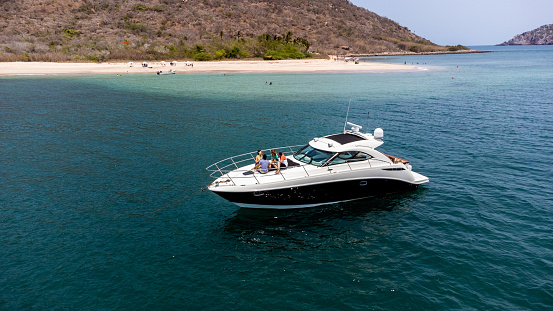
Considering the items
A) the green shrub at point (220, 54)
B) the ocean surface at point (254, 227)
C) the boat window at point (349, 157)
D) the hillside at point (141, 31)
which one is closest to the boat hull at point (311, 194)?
the ocean surface at point (254, 227)

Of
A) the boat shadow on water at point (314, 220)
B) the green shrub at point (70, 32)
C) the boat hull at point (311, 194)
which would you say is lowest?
the boat shadow on water at point (314, 220)

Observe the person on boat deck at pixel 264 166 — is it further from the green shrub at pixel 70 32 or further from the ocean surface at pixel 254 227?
the green shrub at pixel 70 32

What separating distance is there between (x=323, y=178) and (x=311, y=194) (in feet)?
3.35

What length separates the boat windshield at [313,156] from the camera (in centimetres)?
1841

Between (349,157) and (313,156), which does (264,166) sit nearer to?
(313,156)

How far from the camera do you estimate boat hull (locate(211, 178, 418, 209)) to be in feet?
55.8

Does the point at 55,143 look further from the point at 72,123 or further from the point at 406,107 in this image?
the point at 406,107

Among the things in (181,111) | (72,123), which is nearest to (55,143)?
(72,123)

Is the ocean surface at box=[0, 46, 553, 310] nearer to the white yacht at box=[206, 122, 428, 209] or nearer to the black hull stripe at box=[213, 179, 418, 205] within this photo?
the black hull stripe at box=[213, 179, 418, 205]

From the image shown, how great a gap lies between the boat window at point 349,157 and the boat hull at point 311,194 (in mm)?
1110

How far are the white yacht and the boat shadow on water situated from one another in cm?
44

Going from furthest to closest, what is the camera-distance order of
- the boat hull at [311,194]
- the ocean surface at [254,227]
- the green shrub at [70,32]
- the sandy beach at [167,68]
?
1. the green shrub at [70,32]
2. the sandy beach at [167,68]
3. the boat hull at [311,194]
4. the ocean surface at [254,227]

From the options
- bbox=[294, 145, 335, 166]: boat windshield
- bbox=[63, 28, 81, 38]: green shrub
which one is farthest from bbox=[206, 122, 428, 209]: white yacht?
bbox=[63, 28, 81, 38]: green shrub

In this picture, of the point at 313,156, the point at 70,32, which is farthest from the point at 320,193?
the point at 70,32
